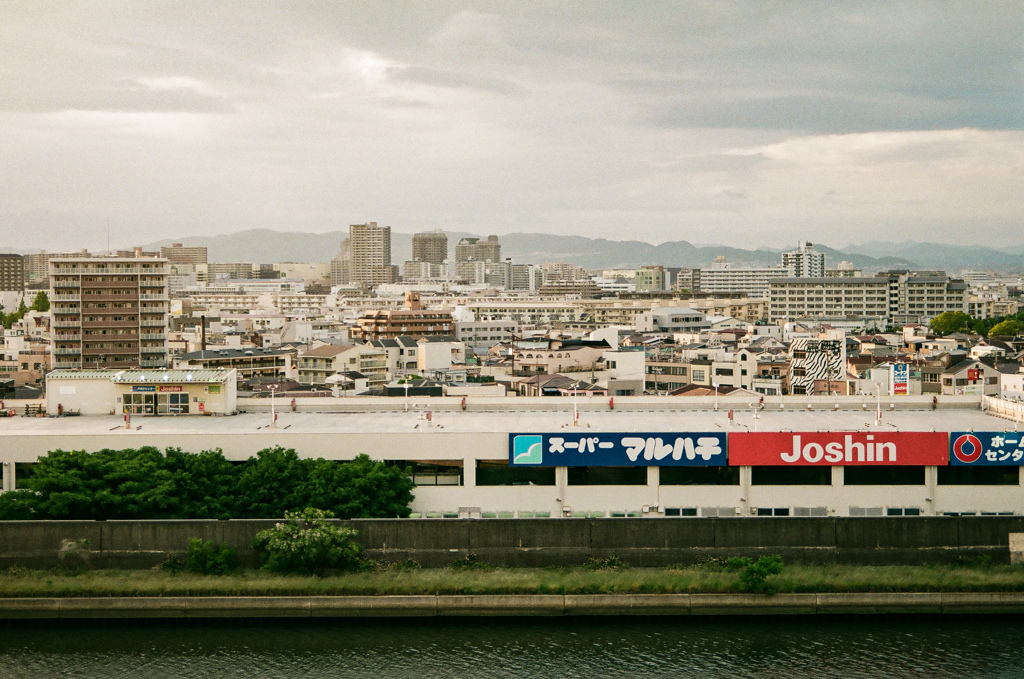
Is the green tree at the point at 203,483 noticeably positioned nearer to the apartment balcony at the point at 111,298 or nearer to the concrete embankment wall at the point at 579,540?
the concrete embankment wall at the point at 579,540

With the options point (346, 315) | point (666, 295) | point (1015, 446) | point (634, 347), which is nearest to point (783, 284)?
point (666, 295)

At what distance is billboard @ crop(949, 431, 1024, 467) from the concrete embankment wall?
129 cm

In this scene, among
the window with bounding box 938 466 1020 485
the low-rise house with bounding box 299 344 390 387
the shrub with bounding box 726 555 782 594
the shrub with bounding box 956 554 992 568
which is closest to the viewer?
the shrub with bounding box 726 555 782 594

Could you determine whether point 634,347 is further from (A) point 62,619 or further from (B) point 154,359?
(A) point 62,619

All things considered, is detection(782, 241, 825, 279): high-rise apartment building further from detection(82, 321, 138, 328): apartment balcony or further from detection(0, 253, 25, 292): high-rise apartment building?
detection(82, 321, 138, 328): apartment balcony

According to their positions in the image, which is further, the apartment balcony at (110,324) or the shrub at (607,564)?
the apartment balcony at (110,324)

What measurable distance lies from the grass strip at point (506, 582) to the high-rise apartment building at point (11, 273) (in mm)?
144419

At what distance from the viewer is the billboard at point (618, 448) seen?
18.7 metres

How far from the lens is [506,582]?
17.2 meters

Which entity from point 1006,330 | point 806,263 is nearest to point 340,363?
point 1006,330

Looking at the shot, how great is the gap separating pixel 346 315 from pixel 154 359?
51244 mm

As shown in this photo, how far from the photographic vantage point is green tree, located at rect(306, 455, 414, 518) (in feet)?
59.0

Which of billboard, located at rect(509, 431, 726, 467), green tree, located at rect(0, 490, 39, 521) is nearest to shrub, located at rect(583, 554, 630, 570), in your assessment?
billboard, located at rect(509, 431, 726, 467)

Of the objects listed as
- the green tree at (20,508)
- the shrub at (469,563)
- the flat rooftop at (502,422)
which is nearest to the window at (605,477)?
the flat rooftop at (502,422)
